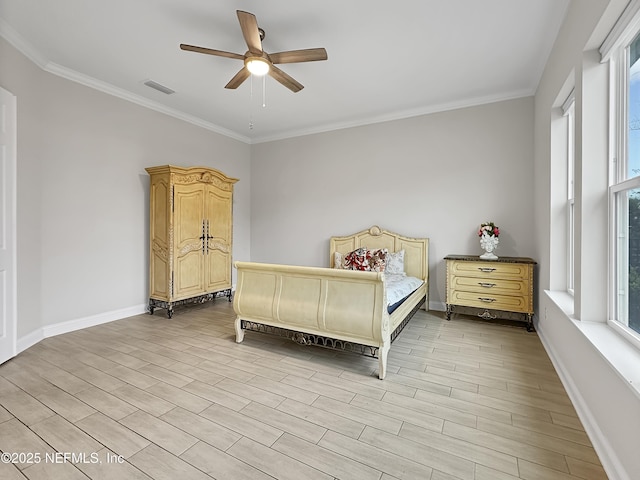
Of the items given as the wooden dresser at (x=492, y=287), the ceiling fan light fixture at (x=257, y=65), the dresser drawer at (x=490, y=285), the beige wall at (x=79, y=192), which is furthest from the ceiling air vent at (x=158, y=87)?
the dresser drawer at (x=490, y=285)

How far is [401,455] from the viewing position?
158 centimetres

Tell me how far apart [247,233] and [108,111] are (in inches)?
116

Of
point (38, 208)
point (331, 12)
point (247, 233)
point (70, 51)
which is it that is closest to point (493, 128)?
point (331, 12)

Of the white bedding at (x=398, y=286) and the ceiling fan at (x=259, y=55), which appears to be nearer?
the ceiling fan at (x=259, y=55)

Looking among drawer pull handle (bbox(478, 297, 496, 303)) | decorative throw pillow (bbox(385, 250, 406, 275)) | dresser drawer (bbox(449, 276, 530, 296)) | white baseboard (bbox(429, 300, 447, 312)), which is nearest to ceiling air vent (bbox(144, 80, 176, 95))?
decorative throw pillow (bbox(385, 250, 406, 275))

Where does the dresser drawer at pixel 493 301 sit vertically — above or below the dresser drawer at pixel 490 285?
below

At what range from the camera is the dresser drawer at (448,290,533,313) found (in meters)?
3.51

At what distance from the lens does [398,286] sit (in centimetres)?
334

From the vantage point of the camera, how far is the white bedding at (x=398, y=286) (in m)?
2.89

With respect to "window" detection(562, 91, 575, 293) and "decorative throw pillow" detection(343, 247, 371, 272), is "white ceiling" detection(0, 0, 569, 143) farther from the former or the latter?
"decorative throw pillow" detection(343, 247, 371, 272)

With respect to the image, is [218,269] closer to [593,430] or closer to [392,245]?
[392,245]

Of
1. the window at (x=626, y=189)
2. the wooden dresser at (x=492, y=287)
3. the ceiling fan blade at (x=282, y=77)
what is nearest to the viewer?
the window at (x=626, y=189)

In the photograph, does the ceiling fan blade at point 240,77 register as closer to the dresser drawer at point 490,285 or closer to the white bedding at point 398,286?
the white bedding at point 398,286

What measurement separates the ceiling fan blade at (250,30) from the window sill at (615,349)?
2.85m
